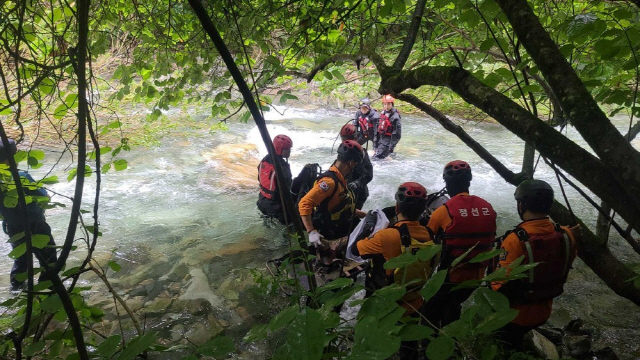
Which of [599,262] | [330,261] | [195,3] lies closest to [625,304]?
[599,262]

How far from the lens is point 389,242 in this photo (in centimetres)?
292

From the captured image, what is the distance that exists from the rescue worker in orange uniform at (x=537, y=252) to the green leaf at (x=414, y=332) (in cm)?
189

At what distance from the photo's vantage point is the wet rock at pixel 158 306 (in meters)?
4.40

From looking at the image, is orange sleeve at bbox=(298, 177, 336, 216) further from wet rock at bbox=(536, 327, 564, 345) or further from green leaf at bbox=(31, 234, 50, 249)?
wet rock at bbox=(536, 327, 564, 345)

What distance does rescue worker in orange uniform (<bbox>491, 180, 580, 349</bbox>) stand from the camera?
8.95 ft

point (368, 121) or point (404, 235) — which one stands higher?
point (404, 235)

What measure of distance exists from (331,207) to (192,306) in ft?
6.51

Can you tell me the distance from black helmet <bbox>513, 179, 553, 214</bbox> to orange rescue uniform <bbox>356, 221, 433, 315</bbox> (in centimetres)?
73

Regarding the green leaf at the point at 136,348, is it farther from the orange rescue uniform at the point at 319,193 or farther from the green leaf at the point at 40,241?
the orange rescue uniform at the point at 319,193

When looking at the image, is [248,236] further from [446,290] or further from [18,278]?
[18,278]

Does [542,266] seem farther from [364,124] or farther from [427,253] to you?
[364,124]

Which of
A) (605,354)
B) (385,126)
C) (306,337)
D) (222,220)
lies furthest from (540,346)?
(385,126)

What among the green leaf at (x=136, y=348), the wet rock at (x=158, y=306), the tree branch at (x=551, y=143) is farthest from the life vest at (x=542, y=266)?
the wet rock at (x=158, y=306)

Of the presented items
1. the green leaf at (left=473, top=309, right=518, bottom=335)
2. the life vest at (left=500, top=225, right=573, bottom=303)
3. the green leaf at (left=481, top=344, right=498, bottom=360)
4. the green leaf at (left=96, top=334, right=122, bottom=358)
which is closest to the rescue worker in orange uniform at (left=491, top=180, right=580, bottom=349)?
the life vest at (left=500, top=225, right=573, bottom=303)
